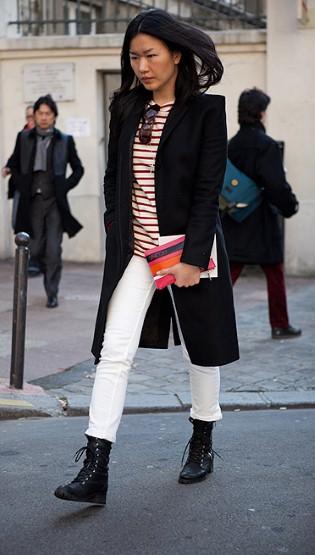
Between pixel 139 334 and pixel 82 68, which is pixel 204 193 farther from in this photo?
pixel 82 68

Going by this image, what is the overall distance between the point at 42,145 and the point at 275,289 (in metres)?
2.73

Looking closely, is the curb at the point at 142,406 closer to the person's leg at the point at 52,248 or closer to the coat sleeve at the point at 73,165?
the person's leg at the point at 52,248

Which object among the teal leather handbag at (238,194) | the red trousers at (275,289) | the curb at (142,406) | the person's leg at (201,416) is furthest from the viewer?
the red trousers at (275,289)

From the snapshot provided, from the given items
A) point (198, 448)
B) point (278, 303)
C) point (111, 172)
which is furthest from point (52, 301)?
point (111, 172)

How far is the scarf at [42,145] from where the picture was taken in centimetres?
948

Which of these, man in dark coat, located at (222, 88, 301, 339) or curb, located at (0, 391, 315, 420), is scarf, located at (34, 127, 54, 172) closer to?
man in dark coat, located at (222, 88, 301, 339)

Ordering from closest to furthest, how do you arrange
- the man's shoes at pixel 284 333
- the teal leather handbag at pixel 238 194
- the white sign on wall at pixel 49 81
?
the teal leather handbag at pixel 238 194
the man's shoes at pixel 284 333
the white sign on wall at pixel 49 81

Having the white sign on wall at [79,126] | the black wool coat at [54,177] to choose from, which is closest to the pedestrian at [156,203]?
the black wool coat at [54,177]

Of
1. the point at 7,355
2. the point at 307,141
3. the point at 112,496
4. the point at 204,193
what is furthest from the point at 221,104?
the point at 307,141

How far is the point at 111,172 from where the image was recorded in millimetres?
4449

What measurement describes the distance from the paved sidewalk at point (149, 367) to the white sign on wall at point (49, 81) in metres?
3.10

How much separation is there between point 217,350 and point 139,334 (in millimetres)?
353

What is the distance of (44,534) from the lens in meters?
3.95

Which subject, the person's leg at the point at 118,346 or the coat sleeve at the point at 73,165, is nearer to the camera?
the person's leg at the point at 118,346
